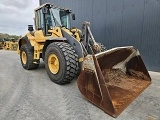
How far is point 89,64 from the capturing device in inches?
112

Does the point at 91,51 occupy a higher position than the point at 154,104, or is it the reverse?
the point at 91,51

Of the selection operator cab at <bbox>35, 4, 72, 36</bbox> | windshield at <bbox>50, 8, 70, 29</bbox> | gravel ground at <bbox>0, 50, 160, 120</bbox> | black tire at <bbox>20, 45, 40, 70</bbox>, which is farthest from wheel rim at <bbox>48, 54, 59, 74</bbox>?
black tire at <bbox>20, 45, 40, 70</bbox>

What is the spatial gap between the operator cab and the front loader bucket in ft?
7.15

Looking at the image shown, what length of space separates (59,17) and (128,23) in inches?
112

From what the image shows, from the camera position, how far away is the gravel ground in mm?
2555

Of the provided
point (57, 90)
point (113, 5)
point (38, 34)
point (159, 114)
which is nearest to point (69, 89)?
point (57, 90)

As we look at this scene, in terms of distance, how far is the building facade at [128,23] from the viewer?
562cm

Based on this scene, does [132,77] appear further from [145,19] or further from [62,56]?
[145,19]

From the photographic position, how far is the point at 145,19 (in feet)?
19.0

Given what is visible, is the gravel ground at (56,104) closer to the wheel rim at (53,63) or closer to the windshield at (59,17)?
the wheel rim at (53,63)

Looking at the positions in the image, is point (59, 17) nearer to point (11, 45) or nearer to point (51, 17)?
point (51, 17)

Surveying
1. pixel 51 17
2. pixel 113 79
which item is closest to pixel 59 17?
pixel 51 17

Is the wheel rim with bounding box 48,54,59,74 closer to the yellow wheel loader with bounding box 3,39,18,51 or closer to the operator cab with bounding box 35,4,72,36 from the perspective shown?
the operator cab with bounding box 35,4,72,36

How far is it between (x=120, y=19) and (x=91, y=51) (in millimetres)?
3014
